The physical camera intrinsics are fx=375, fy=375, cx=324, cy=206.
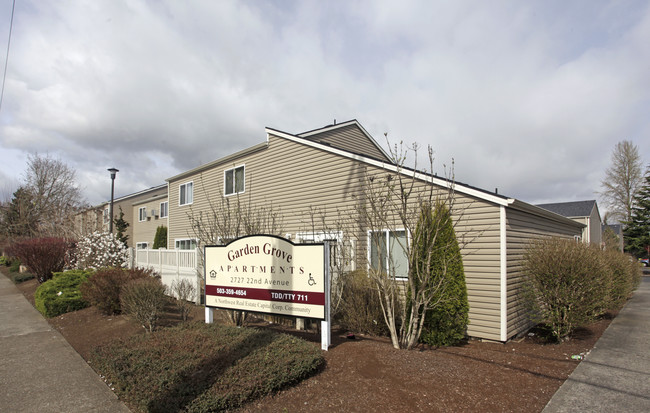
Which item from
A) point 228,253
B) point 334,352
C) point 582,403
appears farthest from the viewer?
point 228,253

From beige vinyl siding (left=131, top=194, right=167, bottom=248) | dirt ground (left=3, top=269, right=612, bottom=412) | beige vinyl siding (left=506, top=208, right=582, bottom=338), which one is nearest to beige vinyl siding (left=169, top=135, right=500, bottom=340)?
beige vinyl siding (left=506, top=208, right=582, bottom=338)

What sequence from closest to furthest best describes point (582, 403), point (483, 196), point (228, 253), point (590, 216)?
point (582, 403) → point (228, 253) → point (483, 196) → point (590, 216)

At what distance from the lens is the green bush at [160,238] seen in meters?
24.5

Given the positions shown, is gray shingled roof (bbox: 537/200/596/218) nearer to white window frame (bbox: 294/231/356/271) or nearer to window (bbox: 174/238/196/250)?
white window frame (bbox: 294/231/356/271)

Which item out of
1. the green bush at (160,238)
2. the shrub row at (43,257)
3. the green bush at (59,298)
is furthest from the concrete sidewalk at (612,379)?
the green bush at (160,238)

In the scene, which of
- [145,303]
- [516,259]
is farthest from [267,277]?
[516,259]

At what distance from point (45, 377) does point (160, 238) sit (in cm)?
2029

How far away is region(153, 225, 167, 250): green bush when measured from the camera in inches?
965

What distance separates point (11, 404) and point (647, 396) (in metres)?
7.75

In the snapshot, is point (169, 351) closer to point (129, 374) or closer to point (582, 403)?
point (129, 374)

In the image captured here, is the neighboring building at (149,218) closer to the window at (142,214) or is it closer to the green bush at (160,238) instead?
the window at (142,214)

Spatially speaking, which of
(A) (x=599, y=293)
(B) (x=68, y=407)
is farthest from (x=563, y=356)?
(B) (x=68, y=407)

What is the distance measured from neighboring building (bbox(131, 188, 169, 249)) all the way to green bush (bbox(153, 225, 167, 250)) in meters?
0.40

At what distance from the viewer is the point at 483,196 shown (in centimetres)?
732
